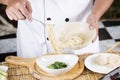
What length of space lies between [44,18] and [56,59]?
0.36m

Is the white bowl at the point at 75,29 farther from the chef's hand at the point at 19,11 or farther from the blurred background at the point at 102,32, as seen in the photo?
the blurred background at the point at 102,32

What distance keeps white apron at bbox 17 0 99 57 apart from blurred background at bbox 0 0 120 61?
1.36 metres

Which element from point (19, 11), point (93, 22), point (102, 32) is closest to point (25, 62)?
point (19, 11)

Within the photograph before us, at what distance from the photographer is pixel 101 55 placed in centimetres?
162

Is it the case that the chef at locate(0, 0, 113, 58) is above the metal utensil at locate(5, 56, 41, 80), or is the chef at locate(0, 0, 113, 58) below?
above

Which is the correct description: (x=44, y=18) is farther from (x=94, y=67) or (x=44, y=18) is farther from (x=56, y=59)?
(x=94, y=67)

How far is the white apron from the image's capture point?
6.03 ft

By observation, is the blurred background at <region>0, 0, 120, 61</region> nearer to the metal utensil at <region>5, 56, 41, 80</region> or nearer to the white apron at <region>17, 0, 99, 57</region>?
the white apron at <region>17, 0, 99, 57</region>

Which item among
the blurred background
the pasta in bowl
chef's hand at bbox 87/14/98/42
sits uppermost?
chef's hand at bbox 87/14/98/42

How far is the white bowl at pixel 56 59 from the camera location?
4.86 feet

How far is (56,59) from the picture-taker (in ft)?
5.34

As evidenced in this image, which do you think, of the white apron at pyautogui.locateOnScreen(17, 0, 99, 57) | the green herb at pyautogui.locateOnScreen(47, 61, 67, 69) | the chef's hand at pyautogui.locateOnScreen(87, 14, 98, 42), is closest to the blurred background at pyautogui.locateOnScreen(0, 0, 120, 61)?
the white apron at pyautogui.locateOnScreen(17, 0, 99, 57)

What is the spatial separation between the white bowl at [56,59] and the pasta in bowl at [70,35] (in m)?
0.06

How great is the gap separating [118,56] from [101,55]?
0.34 ft
